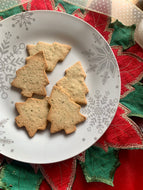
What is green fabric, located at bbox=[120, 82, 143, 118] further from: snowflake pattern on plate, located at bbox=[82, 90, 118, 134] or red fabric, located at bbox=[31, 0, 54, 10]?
red fabric, located at bbox=[31, 0, 54, 10]

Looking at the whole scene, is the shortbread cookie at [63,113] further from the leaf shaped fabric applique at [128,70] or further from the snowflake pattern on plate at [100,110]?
the leaf shaped fabric applique at [128,70]

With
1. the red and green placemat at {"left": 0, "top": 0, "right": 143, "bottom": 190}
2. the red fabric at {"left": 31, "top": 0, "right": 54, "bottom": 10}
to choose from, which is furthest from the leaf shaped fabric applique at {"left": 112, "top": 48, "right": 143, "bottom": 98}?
the red fabric at {"left": 31, "top": 0, "right": 54, "bottom": 10}

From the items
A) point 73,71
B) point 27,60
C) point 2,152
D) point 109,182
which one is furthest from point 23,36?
point 109,182

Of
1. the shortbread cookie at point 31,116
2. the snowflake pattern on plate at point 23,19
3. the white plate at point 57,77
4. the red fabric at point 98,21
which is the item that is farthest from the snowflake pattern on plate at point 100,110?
the snowflake pattern on plate at point 23,19

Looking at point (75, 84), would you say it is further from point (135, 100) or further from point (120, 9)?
point (120, 9)

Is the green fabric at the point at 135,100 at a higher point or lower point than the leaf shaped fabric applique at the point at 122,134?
higher

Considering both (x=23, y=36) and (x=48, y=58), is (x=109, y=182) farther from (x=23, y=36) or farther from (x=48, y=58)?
(x=23, y=36)
